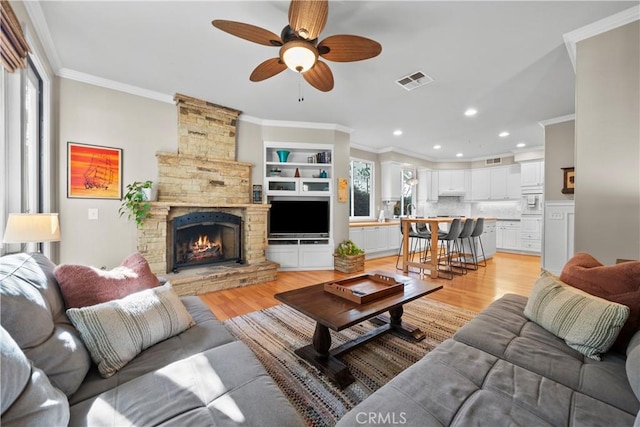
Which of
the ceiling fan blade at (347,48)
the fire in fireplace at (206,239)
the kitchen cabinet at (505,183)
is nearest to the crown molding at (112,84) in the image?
the fire in fireplace at (206,239)

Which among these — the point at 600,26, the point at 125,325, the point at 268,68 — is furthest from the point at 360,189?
the point at 125,325

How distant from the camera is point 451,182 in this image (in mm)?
7812

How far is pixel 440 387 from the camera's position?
3.43 feet

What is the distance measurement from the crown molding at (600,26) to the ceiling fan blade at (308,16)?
224 cm

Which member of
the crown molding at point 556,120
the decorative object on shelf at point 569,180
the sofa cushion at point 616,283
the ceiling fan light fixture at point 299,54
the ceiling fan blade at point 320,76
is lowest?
the sofa cushion at point 616,283

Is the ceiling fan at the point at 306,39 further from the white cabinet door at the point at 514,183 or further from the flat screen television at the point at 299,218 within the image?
the white cabinet door at the point at 514,183

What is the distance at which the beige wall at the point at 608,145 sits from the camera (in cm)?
208

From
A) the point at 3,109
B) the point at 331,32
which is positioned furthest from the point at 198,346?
the point at 331,32

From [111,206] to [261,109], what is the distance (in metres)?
2.40

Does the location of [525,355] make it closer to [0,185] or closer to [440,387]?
[440,387]

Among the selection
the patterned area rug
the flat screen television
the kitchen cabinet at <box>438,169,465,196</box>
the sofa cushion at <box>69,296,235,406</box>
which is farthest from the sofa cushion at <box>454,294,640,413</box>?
the kitchen cabinet at <box>438,169,465,196</box>

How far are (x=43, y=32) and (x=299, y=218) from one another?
3591 mm

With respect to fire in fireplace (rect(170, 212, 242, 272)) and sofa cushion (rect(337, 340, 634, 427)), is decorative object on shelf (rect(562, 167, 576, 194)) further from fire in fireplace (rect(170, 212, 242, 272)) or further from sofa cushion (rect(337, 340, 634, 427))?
fire in fireplace (rect(170, 212, 242, 272))

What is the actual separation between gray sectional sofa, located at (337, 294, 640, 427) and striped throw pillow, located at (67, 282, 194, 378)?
3.21ft
